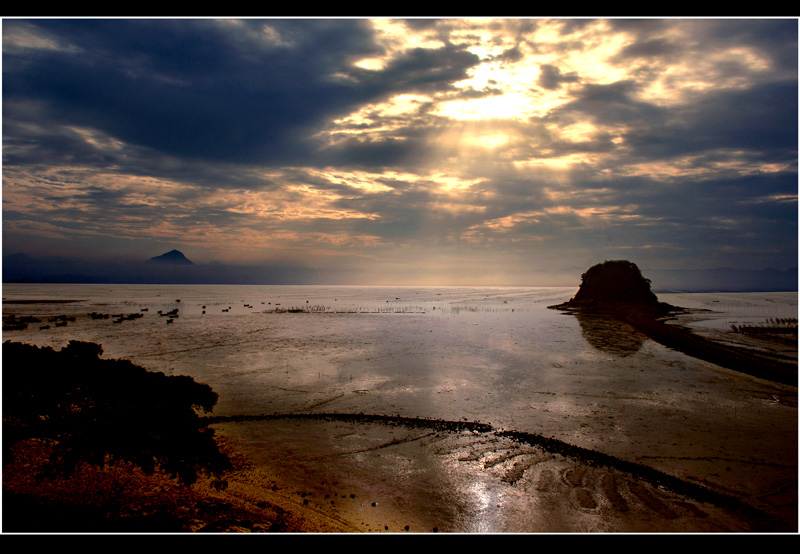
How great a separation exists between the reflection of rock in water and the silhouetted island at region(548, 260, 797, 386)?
138cm

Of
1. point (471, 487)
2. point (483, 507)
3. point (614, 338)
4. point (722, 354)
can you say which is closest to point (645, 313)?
point (614, 338)

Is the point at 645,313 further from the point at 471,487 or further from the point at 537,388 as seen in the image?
the point at 471,487

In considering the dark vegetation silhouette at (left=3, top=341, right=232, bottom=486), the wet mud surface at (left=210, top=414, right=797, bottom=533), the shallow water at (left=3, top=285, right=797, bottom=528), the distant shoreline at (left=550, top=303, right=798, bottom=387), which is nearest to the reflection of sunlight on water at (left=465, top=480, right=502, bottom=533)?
the wet mud surface at (left=210, top=414, right=797, bottom=533)

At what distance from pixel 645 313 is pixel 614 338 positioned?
3068cm

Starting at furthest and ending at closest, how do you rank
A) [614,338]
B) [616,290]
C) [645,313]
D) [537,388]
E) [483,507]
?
1. [616,290]
2. [645,313]
3. [614,338]
4. [537,388]
5. [483,507]

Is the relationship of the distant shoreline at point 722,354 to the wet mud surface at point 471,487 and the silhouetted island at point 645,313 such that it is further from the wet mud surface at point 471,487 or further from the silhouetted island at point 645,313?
the wet mud surface at point 471,487

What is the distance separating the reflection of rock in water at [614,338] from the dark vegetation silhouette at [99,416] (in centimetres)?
2572

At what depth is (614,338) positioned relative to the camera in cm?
3219

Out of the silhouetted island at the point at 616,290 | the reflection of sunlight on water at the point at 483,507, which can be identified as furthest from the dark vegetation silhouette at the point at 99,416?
the silhouetted island at the point at 616,290

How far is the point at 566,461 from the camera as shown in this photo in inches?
378

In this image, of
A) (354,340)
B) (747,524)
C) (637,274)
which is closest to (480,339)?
(354,340)

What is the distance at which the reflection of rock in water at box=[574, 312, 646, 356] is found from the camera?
2673cm

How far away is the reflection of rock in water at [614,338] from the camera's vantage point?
87.7ft

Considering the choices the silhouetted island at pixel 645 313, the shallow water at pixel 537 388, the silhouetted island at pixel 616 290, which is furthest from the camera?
the silhouetted island at pixel 616 290
